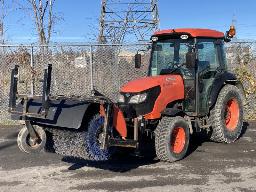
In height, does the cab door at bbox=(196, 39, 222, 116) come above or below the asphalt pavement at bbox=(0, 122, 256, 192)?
above

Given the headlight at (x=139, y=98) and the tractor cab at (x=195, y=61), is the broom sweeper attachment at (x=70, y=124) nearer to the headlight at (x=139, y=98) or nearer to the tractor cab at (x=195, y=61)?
the headlight at (x=139, y=98)

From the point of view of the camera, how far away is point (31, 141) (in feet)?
22.1

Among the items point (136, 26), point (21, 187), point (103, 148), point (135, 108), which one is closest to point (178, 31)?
point (135, 108)

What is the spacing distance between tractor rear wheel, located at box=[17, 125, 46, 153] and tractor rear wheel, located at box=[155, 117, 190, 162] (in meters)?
1.83

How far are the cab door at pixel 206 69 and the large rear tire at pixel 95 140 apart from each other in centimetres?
243

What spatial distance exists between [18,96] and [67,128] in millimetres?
907

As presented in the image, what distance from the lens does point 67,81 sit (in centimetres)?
1271

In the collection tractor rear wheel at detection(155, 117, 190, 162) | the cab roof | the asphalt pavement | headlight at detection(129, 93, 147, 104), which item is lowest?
the asphalt pavement

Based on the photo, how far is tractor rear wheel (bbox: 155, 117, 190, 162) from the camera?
733 centimetres

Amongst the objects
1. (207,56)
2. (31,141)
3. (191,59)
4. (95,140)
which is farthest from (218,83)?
(31,141)

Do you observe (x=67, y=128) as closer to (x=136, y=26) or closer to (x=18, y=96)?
(x=18, y=96)

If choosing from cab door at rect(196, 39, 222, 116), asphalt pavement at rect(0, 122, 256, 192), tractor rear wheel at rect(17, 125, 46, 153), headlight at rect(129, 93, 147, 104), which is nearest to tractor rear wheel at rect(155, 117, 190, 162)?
asphalt pavement at rect(0, 122, 256, 192)

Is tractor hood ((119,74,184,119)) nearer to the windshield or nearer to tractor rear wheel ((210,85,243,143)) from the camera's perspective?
the windshield

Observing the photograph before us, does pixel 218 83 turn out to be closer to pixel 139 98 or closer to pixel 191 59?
pixel 191 59
